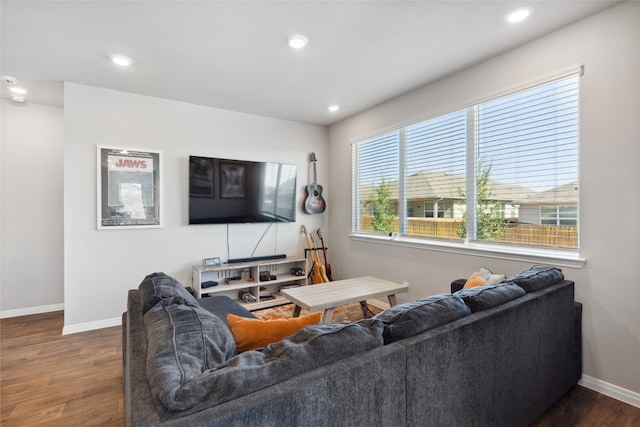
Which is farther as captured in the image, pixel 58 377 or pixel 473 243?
pixel 473 243

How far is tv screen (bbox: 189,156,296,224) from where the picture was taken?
368 cm

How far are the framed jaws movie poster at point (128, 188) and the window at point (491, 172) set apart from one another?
110 inches

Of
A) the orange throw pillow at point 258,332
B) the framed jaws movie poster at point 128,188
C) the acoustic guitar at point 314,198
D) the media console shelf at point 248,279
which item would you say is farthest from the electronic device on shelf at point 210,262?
the orange throw pillow at point 258,332

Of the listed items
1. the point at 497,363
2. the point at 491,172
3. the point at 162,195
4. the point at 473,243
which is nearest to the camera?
the point at 497,363

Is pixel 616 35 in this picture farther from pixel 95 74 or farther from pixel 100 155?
pixel 100 155

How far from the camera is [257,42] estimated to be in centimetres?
236

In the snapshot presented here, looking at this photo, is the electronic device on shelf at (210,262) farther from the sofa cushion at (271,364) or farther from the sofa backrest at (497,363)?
the sofa backrest at (497,363)

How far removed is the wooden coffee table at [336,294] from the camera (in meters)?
2.58

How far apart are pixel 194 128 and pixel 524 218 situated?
3.71m

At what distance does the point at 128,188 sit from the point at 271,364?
10.6 feet

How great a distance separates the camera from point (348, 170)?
442 cm

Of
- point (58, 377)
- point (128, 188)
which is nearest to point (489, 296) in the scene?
point (58, 377)

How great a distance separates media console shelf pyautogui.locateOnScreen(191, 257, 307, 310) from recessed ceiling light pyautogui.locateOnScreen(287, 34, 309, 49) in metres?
2.52

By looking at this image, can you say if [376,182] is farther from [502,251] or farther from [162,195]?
[162,195]
